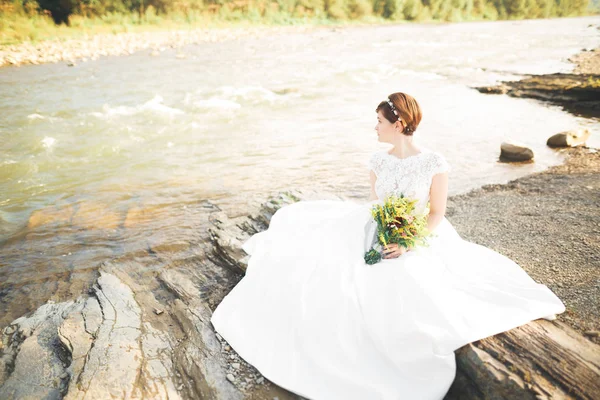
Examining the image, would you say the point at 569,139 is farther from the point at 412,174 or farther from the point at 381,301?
the point at 381,301

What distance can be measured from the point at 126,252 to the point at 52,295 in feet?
3.47

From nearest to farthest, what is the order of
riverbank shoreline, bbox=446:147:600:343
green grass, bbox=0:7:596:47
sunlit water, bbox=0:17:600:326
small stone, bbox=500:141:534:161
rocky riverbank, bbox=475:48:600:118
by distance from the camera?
1. riverbank shoreline, bbox=446:147:600:343
2. sunlit water, bbox=0:17:600:326
3. small stone, bbox=500:141:534:161
4. rocky riverbank, bbox=475:48:600:118
5. green grass, bbox=0:7:596:47

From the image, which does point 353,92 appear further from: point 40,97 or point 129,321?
point 129,321

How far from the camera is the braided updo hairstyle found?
3.06 m

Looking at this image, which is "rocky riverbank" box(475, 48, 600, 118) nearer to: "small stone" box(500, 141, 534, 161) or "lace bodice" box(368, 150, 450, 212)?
"small stone" box(500, 141, 534, 161)

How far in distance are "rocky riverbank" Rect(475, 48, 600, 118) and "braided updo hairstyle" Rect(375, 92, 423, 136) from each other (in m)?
11.4

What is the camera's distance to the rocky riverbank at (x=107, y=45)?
1998 centimetres

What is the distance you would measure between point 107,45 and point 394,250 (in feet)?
91.8

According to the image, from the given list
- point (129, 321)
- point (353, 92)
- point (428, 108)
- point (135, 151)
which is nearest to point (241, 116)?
point (135, 151)

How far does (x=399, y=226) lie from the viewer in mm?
2990

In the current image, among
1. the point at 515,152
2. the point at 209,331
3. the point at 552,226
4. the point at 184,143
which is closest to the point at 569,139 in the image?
the point at 515,152

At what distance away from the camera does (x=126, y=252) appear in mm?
5281

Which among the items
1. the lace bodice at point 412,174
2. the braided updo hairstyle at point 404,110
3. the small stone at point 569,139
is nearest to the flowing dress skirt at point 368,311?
the lace bodice at point 412,174

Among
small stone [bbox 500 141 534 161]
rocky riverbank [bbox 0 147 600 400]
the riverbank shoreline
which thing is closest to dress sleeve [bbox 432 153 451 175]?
rocky riverbank [bbox 0 147 600 400]
